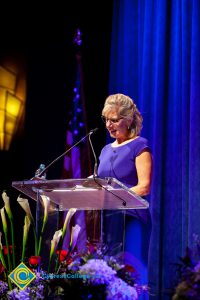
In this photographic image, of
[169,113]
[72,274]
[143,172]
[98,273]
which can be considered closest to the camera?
[98,273]

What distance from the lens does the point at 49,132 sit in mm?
5344

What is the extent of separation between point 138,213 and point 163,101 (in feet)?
5.43

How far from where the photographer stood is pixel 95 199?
2.94 meters

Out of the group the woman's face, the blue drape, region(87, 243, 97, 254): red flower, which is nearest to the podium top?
region(87, 243, 97, 254): red flower

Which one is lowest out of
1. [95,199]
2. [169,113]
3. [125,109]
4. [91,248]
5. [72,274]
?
[72,274]

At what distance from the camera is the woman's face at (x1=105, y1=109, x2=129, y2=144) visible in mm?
3709

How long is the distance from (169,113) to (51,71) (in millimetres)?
1478

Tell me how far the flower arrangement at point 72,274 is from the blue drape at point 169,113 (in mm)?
1298

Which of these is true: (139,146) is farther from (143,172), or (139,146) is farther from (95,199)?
(95,199)

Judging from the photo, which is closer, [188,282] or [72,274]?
[188,282]

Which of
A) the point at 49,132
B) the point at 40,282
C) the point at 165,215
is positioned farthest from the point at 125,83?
the point at 40,282

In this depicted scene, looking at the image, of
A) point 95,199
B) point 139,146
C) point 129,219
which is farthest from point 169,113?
point 95,199

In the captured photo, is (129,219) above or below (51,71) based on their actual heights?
below

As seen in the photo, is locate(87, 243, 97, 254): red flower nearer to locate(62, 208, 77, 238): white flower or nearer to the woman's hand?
locate(62, 208, 77, 238): white flower
